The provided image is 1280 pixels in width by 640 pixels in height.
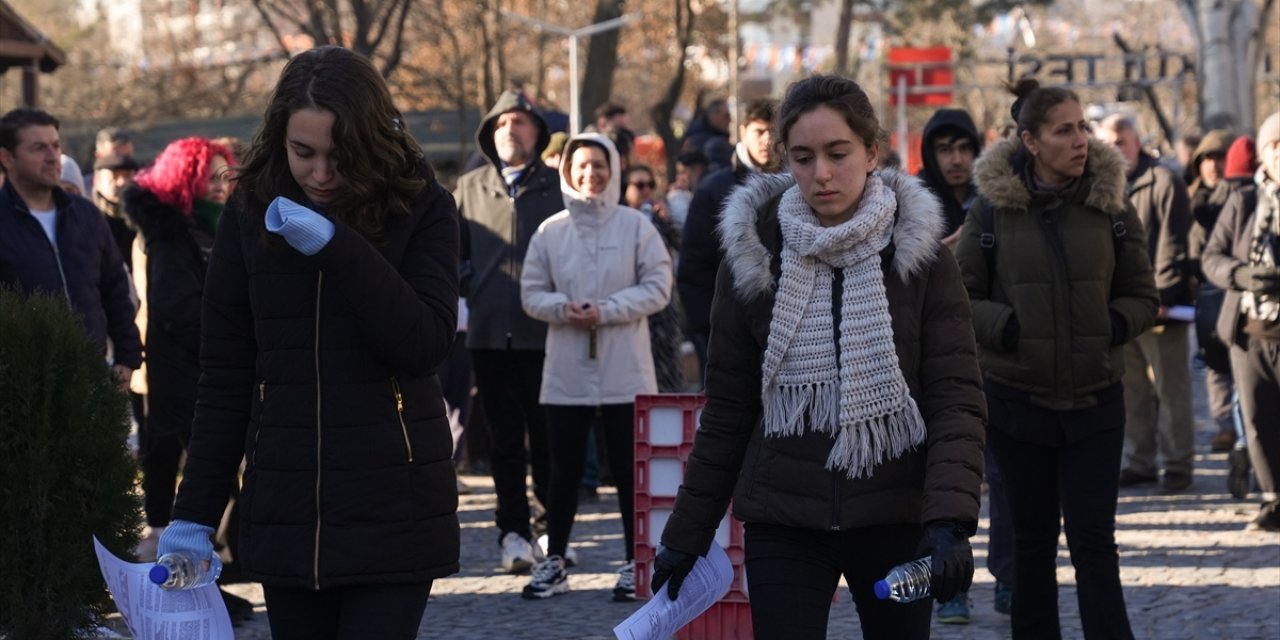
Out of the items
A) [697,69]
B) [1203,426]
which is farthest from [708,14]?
[1203,426]

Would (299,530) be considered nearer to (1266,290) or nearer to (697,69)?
(1266,290)

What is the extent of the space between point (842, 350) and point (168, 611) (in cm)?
161

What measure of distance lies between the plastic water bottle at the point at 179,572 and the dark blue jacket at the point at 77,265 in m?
3.65

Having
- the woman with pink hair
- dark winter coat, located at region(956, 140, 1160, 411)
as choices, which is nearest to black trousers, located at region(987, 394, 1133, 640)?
dark winter coat, located at region(956, 140, 1160, 411)

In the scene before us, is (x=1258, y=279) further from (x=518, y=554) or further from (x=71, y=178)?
(x=71, y=178)

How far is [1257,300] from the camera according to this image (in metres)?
9.24

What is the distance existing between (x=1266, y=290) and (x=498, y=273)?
3754mm

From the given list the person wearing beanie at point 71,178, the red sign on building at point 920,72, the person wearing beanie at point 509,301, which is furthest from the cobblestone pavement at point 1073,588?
the red sign on building at point 920,72

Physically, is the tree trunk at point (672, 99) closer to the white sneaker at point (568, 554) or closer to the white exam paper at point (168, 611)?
the white sneaker at point (568, 554)

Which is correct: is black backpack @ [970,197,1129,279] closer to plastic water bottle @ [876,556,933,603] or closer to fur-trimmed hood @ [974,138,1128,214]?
fur-trimmed hood @ [974,138,1128,214]

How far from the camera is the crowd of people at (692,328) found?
4016 mm

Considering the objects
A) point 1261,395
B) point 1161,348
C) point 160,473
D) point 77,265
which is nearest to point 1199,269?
point 1161,348

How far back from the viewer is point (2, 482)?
609 cm

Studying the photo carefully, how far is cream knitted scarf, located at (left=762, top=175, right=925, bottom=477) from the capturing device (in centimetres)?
415
